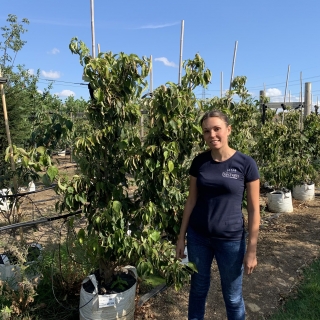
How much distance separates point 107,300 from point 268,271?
195 centimetres

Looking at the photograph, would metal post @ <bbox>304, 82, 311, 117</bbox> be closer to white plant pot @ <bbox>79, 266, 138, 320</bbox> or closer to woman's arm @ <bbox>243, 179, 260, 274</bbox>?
woman's arm @ <bbox>243, 179, 260, 274</bbox>

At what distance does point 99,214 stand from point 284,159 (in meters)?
4.41

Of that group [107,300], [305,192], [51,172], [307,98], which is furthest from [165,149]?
[307,98]

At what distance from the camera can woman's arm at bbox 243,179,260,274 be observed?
72.7 inches

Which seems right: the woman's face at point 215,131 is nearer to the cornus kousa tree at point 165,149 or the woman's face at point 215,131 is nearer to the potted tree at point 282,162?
the cornus kousa tree at point 165,149

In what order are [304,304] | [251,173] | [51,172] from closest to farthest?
[51,172] → [251,173] → [304,304]

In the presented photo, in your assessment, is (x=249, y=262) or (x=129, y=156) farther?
(x=129, y=156)

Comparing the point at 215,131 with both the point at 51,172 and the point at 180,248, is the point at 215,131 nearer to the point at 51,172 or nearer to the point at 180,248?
the point at 180,248

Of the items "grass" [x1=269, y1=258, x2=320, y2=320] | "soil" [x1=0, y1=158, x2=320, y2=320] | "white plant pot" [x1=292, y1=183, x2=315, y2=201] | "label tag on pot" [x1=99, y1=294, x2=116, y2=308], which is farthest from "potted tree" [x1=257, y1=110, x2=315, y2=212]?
"label tag on pot" [x1=99, y1=294, x2=116, y2=308]

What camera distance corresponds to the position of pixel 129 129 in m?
2.14

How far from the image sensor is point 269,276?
3270 millimetres

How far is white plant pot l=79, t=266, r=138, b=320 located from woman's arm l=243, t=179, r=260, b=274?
94cm

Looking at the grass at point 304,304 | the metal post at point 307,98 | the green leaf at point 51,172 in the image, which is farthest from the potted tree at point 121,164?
the metal post at point 307,98

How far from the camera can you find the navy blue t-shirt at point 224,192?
1854 millimetres
